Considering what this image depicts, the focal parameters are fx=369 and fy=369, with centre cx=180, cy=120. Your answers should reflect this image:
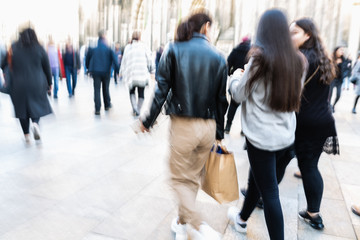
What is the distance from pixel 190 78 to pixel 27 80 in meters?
3.81

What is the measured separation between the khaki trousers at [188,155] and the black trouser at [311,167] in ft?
3.02

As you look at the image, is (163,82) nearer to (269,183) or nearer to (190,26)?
(190,26)

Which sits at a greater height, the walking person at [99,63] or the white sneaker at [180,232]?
the walking person at [99,63]

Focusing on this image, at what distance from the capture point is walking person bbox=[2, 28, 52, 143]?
5.49 metres

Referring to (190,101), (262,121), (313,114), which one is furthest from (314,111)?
(190,101)

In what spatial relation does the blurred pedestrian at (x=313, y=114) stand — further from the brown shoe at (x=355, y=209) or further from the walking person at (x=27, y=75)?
the walking person at (x=27, y=75)

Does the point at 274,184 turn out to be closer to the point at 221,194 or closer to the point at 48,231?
the point at 221,194

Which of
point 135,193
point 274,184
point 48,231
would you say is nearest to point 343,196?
point 274,184

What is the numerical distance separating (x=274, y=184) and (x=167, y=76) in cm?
105

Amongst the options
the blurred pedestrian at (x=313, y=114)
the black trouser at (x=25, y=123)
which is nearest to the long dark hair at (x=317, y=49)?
the blurred pedestrian at (x=313, y=114)

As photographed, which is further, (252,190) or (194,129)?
(252,190)

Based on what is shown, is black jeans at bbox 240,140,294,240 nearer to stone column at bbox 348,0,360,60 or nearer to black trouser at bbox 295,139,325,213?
black trouser at bbox 295,139,325,213

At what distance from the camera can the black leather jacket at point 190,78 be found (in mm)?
2561

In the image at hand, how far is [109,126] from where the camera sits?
7.24 meters
